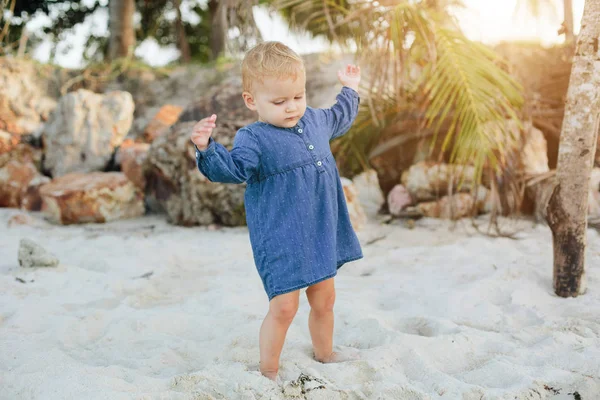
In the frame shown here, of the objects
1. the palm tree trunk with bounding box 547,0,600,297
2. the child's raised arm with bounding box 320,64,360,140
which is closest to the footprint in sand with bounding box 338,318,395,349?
the child's raised arm with bounding box 320,64,360,140

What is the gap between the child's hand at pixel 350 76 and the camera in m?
2.39

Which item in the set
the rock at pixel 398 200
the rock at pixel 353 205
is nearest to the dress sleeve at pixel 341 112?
the rock at pixel 353 205

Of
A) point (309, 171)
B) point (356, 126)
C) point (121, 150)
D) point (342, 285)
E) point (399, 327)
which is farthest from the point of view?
point (121, 150)

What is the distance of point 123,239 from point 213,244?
77cm

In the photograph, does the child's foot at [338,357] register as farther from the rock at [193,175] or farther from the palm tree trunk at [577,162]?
the rock at [193,175]

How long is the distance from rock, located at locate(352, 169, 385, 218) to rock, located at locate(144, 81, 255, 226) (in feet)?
3.93

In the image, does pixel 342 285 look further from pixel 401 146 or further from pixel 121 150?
pixel 121 150

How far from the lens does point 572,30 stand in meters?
3.74

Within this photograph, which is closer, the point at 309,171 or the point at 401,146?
the point at 309,171

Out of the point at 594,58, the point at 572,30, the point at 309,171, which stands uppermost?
the point at 572,30

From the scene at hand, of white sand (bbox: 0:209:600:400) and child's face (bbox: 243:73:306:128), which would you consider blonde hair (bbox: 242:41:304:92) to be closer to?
child's face (bbox: 243:73:306:128)

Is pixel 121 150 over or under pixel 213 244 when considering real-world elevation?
over

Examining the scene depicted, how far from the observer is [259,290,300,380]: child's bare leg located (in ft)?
6.70

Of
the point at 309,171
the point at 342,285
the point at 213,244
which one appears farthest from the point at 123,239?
the point at 309,171
